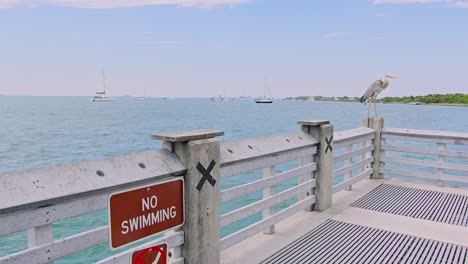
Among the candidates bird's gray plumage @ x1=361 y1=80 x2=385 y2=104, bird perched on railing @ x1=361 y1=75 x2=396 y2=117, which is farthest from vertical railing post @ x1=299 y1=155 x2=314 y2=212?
bird's gray plumage @ x1=361 y1=80 x2=385 y2=104

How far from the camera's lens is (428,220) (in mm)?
4633

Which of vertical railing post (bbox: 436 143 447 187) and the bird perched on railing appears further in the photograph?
the bird perched on railing

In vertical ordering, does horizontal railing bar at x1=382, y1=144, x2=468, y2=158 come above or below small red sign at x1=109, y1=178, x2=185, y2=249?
below

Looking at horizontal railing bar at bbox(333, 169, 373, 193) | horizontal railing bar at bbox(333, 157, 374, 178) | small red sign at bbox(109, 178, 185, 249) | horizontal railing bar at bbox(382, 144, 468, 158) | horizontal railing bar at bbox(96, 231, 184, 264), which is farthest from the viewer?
horizontal railing bar at bbox(382, 144, 468, 158)

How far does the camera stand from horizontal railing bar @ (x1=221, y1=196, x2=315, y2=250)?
3.31m

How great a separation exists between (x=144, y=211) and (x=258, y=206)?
5.58 ft

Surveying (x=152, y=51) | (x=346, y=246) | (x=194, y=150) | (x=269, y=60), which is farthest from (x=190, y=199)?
(x=269, y=60)

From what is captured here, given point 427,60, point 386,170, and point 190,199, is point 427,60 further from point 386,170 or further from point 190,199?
point 190,199

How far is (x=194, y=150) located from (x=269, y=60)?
97.6 m

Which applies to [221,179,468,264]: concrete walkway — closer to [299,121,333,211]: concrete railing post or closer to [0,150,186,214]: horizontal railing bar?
[299,121,333,211]: concrete railing post

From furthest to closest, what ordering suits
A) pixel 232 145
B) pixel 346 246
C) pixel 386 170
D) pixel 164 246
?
1. pixel 386 170
2. pixel 346 246
3. pixel 232 145
4. pixel 164 246

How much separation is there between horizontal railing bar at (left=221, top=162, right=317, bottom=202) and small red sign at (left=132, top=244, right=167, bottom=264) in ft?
3.90

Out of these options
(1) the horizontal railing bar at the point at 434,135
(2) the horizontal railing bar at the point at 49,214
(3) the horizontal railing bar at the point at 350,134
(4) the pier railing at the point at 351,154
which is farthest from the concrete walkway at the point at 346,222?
(2) the horizontal railing bar at the point at 49,214

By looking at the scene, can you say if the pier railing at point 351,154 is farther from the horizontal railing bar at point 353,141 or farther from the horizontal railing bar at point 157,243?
the horizontal railing bar at point 157,243
